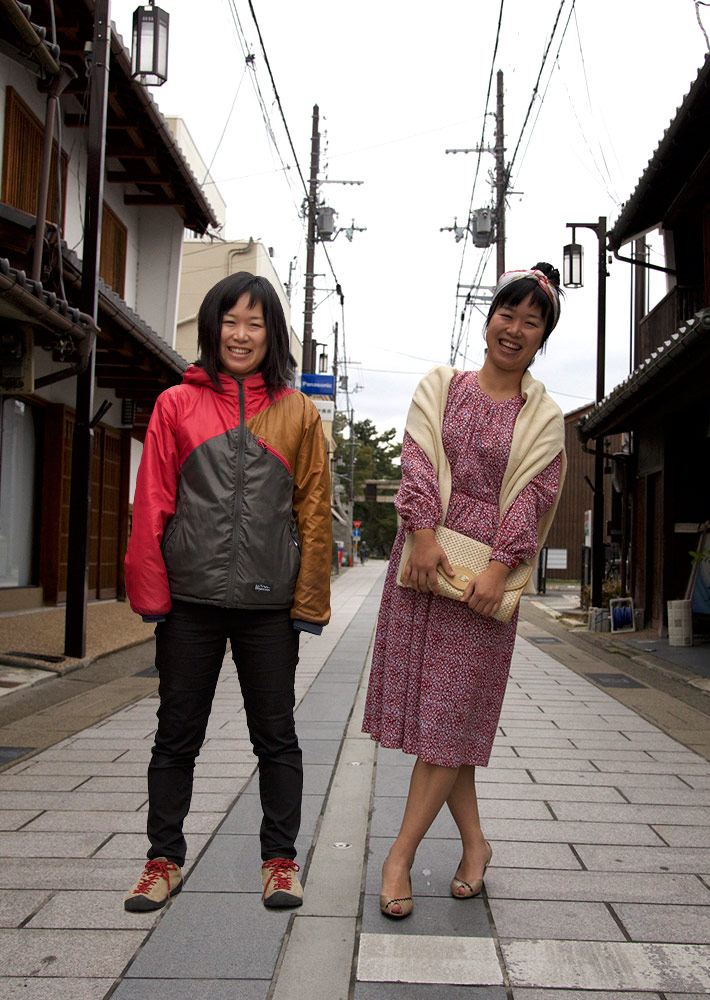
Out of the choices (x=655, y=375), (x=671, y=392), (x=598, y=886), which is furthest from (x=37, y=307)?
(x=671, y=392)

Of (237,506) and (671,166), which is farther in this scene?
(671,166)

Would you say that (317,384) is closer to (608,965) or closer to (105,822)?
(105,822)

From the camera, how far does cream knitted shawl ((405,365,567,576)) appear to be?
275 centimetres

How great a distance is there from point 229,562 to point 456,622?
67cm

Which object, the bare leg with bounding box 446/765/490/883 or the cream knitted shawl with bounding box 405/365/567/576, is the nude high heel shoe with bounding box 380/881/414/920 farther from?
the cream knitted shawl with bounding box 405/365/567/576

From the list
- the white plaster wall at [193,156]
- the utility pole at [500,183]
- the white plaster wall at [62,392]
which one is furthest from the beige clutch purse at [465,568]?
the white plaster wall at [193,156]

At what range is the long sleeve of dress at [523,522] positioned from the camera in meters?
2.67

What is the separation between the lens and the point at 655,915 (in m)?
2.76

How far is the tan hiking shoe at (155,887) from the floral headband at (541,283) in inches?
77.6

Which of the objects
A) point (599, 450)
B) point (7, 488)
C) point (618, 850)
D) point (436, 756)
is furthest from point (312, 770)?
point (599, 450)

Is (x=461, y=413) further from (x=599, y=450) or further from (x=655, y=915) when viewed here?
(x=599, y=450)

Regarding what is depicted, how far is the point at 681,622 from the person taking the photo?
11047 millimetres

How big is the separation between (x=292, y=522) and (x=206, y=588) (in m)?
0.34

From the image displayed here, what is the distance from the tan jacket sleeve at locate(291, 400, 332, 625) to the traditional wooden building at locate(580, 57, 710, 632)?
676 centimetres
